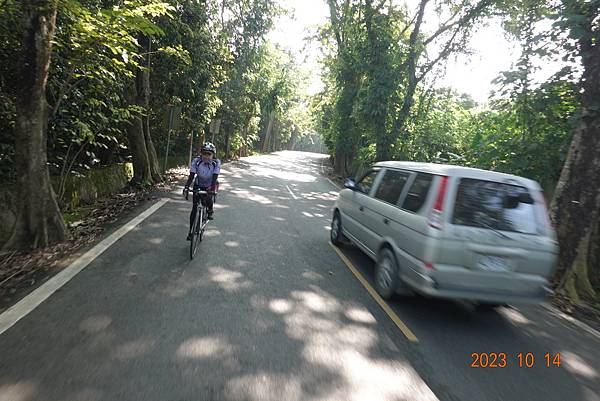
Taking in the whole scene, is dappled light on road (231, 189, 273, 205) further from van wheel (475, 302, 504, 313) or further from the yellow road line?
van wheel (475, 302, 504, 313)

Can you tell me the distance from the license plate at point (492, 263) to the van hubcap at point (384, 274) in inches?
45.0

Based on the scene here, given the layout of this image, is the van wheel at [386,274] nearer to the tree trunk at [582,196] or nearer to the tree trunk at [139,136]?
the tree trunk at [582,196]

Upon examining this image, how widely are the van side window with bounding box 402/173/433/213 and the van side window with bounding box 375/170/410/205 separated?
0.86ft

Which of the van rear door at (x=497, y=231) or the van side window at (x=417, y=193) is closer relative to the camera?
the van rear door at (x=497, y=231)

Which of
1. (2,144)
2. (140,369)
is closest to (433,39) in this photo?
(2,144)

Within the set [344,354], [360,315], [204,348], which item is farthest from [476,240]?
[204,348]

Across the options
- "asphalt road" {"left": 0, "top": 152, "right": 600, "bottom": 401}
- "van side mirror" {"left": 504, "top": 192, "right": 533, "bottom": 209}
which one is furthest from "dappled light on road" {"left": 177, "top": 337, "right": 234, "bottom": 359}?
"van side mirror" {"left": 504, "top": 192, "right": 533, "bottom": 209}

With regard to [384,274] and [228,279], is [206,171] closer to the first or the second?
[228,279]

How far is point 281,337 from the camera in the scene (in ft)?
12.4

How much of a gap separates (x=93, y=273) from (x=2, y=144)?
13.8 feet

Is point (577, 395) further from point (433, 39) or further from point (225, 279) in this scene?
point (433, 39)


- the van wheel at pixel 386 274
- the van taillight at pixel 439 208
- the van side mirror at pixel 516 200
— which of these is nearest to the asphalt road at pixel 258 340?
the van wheel at pixel 386 274

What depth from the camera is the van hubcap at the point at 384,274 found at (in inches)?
199

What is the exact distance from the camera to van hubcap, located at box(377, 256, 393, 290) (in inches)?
199
